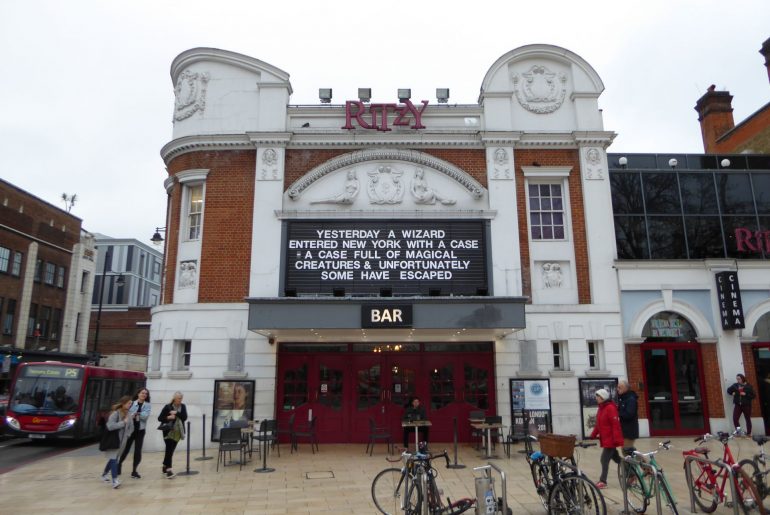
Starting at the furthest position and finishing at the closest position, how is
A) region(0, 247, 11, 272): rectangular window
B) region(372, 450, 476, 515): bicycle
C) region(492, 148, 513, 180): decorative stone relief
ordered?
region(0, 247, 11, 272): rectangular window < region(492, 148, 513, 180): decorative stone relief < region(372, 450, 476, 515): bicycle

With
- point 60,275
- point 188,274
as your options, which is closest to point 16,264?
point 60,275

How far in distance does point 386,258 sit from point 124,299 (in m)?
53.1

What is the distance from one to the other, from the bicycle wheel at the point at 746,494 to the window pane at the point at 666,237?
987 cm

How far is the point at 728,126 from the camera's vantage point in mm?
25906

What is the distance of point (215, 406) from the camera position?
49.0 ft

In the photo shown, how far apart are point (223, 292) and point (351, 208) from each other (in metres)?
4.66

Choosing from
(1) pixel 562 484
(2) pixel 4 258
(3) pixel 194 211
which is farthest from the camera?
(2) pixel 4 258

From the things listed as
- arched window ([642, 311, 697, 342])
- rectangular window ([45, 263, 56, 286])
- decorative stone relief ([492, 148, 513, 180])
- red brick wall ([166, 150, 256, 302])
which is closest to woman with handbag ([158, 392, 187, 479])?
red brick wall ([166, 150, 256, 302])

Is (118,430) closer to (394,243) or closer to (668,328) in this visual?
(394,243)

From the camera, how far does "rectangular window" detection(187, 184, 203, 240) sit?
54.9 feet

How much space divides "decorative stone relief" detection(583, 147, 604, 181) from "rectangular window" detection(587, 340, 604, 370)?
Answer: 5.20 m

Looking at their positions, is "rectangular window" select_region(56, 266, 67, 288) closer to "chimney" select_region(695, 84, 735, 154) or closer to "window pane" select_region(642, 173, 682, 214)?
"window pane" select_region(642, 173, 682, 214)

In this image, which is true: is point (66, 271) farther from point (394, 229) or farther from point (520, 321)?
point (520, 321)

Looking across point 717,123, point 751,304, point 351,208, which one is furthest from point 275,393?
point 717,123
